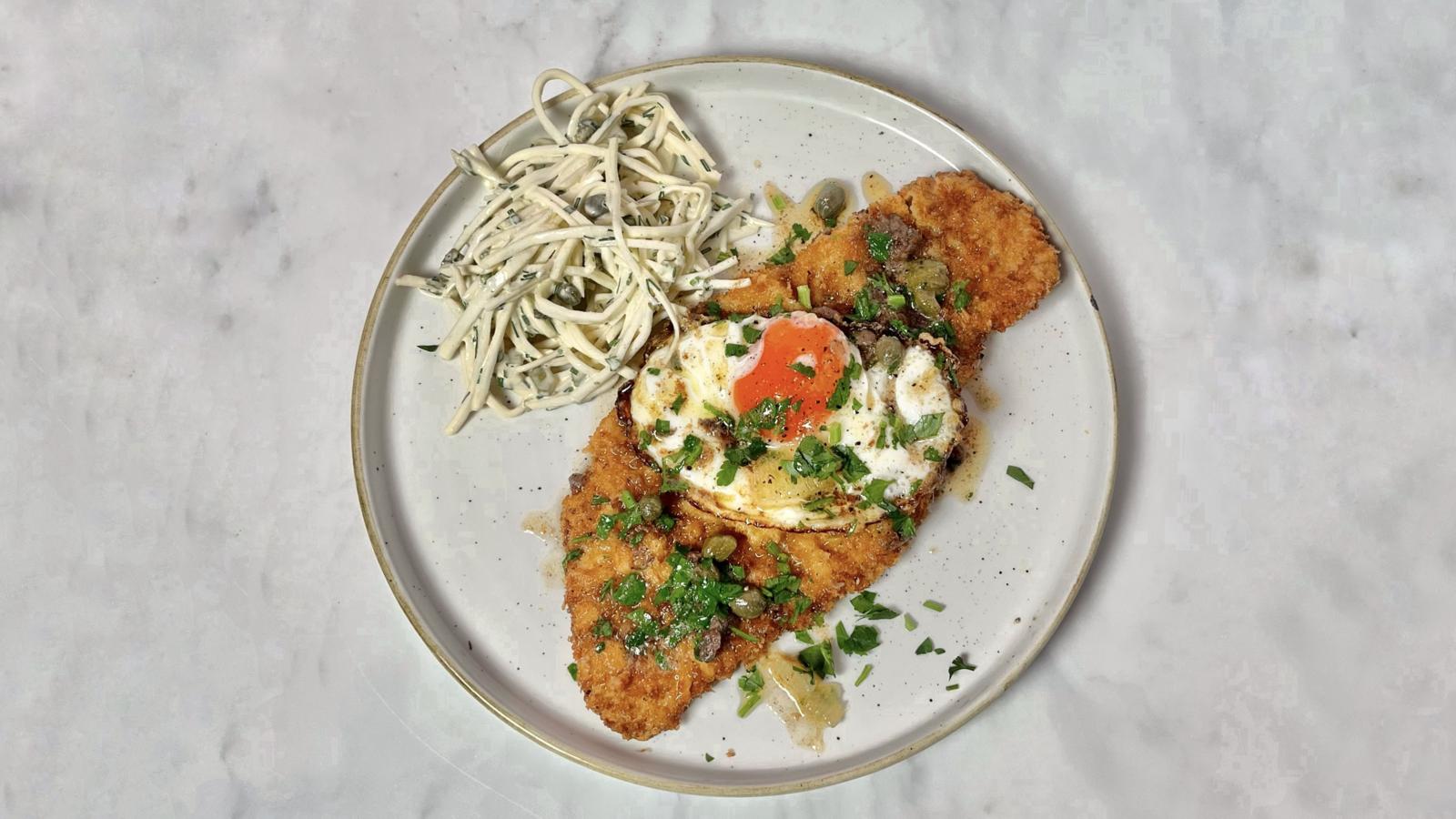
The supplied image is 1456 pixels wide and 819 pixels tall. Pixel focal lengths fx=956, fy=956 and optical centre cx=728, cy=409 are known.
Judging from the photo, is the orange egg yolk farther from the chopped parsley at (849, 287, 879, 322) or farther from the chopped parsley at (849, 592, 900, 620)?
the chopped parsley at (849, 592, 900, 620)

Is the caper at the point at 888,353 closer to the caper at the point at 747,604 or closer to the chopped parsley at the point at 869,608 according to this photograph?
the chopped parsley at the point at 869,608

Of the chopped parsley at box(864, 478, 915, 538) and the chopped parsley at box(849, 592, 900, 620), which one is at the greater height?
the chopped parsley at box(864, 478, 915, 538)

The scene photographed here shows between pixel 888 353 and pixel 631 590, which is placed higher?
pixel 888 353

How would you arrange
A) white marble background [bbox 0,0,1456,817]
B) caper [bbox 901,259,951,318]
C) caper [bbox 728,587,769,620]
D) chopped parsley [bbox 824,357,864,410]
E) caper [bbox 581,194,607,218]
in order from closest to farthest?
chopped parsley [bbox 824,357,864,410]
caper [bbox 728,587,769,620]
caper [bbox 901,259,951,318]
caper [bbox 581,194,607,218]
white marble background [bbox 0,0,1456,817]

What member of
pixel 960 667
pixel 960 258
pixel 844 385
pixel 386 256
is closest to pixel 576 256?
pixel 386 256

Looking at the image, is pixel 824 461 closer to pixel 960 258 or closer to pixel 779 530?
pixel 779 530

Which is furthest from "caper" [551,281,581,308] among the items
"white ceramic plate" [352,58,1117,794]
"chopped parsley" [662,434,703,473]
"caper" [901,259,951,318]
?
"caper" [901,259,951,318]

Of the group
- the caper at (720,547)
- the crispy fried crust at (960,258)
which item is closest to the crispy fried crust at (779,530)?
the crispy fried crust at (960,258)
